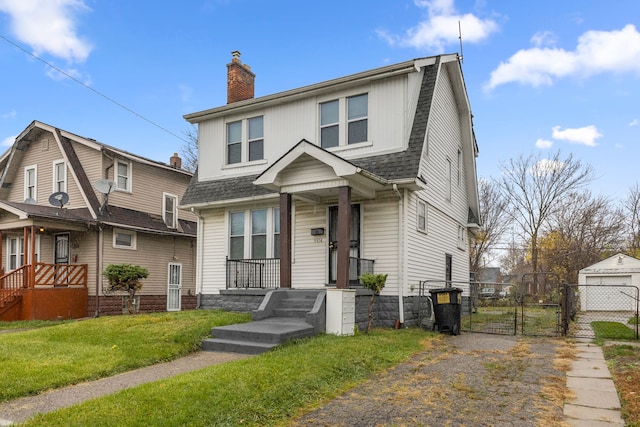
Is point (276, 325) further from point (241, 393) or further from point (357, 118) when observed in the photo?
point (357, 118)

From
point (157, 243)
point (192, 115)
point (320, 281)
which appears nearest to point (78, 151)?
point (157, 243)

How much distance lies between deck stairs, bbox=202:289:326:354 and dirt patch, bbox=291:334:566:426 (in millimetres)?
2084

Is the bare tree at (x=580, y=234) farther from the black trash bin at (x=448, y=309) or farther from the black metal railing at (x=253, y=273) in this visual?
the black metal railing at (x=253, y=273)

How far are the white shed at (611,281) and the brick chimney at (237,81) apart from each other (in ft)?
58.1

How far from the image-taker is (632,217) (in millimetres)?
31547

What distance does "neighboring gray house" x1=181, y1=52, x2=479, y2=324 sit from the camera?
11.1 metres

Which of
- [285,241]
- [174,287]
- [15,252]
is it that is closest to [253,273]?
[285,241]

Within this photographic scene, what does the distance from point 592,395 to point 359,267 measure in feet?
21.7

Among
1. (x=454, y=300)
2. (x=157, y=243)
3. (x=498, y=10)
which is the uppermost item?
(x=498, y=10)

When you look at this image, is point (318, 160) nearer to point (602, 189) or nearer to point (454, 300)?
point (454, 300)

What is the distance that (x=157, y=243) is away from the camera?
19.3m

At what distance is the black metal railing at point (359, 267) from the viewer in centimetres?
1152

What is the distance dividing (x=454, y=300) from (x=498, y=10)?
27.2ft

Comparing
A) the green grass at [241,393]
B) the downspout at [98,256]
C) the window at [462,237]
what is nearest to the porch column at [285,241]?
the green grass at [241,393]
